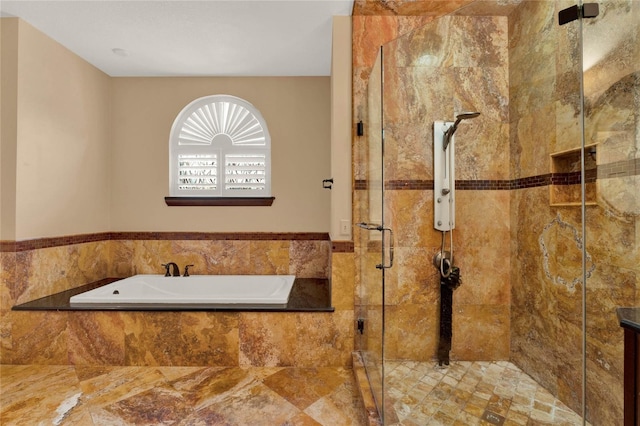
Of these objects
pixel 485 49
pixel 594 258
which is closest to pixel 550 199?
pixel 594 258

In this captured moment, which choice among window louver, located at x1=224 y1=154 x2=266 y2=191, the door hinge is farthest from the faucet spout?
the door hinge

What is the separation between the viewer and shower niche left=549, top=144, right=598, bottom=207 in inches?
45.4

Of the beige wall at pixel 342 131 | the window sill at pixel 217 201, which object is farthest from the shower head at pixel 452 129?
the window sill at pixel 217 201

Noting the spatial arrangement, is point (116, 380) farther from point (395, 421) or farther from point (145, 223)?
point (395, 421)

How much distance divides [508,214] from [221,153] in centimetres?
240

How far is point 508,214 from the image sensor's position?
5.32ft

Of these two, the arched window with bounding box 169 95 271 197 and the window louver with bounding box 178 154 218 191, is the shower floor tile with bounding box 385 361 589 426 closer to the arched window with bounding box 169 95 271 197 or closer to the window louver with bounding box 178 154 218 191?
the arched window with bounding box 169 95 271 197

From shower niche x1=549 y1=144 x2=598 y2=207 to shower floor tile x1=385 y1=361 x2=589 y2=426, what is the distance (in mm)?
890

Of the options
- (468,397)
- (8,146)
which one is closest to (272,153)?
(8,146)

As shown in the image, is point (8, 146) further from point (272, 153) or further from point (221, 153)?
point (272, 153)

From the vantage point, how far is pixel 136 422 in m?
1.50

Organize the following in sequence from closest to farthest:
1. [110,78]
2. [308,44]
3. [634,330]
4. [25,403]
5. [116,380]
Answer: [634,330], [25,403], [116,380], [308,44], [110,78]

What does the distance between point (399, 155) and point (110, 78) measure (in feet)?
9.26

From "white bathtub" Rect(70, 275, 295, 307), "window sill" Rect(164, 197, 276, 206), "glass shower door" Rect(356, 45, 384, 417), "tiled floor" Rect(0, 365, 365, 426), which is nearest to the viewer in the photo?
"tiled floor" Rect(0, 365, 365, 426)
